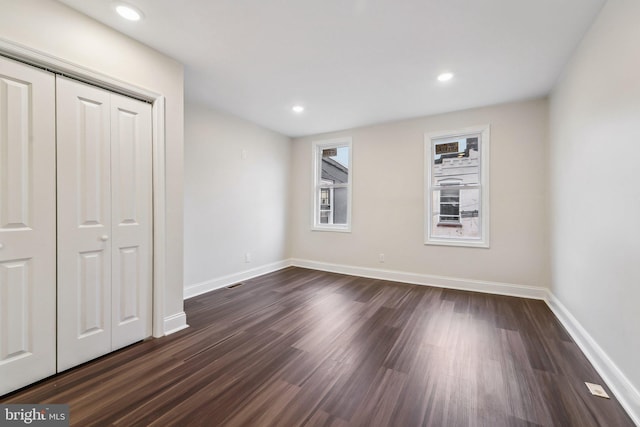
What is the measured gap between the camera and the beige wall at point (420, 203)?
137 inches

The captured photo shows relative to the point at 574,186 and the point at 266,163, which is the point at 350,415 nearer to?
the point at 574,186

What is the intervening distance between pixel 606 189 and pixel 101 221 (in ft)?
12.4

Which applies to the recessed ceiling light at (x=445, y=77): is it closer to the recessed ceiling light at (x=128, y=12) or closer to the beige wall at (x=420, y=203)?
the beige wall at (x=420, y=203)

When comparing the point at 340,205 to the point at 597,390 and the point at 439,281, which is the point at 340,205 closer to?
the point at 439,281

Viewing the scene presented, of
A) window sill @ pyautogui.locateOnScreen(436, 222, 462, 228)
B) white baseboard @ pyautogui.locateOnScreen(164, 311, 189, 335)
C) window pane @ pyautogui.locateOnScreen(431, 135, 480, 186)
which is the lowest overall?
white baseboard @ pyautogui.locateOnScreen(164, 311, 189, 335)

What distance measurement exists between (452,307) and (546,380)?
1355mm

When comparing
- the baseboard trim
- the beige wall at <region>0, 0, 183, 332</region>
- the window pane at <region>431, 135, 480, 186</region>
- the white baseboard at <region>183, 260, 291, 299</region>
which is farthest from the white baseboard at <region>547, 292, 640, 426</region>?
the white baseboard at <region>183, 260, 291, 299</region>

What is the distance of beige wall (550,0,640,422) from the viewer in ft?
5.10

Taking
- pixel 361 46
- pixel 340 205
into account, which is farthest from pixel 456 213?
pixel 361 46

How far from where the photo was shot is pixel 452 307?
318 centimetres

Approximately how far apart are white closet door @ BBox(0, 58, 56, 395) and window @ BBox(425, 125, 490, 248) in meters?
4.21

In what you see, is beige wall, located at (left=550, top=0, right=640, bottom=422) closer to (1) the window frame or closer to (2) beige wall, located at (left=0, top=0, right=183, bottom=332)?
(1) the window frame

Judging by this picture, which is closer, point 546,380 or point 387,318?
point 546,380

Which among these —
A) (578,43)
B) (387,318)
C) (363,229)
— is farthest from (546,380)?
(363,229)
